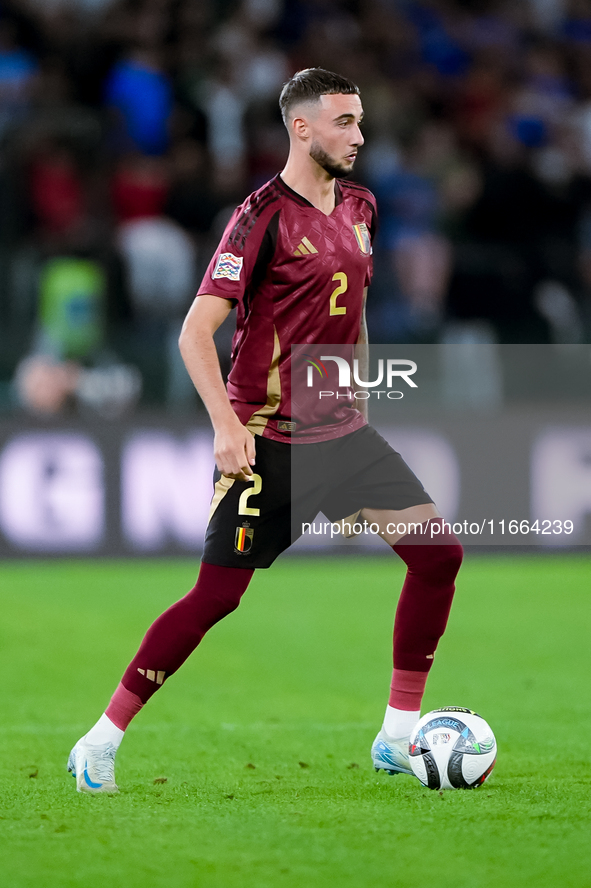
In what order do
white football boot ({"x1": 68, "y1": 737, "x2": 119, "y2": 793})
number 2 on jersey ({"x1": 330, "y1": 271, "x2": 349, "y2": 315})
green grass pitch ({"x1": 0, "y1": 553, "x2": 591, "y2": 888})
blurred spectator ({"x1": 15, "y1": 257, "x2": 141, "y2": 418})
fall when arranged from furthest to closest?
blurred spectator ({"x1": 15, "y1": 257, "x2": 141, "y2": 418}), number 2 on jersey ({"x1": 330, "y1": 271, "x2": 349, "y2": 315}), white football boot ({"x1": 68, "y1": 737, "x2": 119, "y2": 793}), green grass pitch ({"x1": 0, "y1": 553, "x2": 591, "y2": 888})

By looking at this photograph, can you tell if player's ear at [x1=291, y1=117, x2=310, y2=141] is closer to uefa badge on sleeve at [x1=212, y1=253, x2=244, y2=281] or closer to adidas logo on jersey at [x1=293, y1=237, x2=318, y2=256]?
adidas logo on jersey at [x1=293, y1=237, x2=318, y2=256]

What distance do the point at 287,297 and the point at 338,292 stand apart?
0.16 metres

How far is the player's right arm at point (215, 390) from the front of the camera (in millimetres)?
3760

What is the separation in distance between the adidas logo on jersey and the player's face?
0.78 feet

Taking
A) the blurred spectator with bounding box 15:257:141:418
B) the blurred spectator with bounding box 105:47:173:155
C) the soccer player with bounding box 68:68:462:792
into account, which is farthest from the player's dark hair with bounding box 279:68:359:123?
the blurred spectator with bounding box 105:47:173:155

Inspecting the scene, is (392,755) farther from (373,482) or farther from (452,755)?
(373,482)

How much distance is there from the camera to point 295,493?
400 cm

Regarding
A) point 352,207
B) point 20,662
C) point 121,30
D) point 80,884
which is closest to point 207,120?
point 121,30

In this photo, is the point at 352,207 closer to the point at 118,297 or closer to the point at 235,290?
the point at 235,290

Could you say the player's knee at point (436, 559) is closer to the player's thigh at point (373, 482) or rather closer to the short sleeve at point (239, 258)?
the player's thigh at point (373, 482)

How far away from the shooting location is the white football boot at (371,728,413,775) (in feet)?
13.6

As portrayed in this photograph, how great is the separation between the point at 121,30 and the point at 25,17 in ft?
2.70

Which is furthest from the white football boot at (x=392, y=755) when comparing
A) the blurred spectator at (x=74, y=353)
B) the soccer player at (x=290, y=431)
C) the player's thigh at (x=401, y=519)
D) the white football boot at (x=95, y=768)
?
the blurred spectator at (x=74, y=353)

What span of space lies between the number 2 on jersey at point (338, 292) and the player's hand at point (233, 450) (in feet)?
1.68
